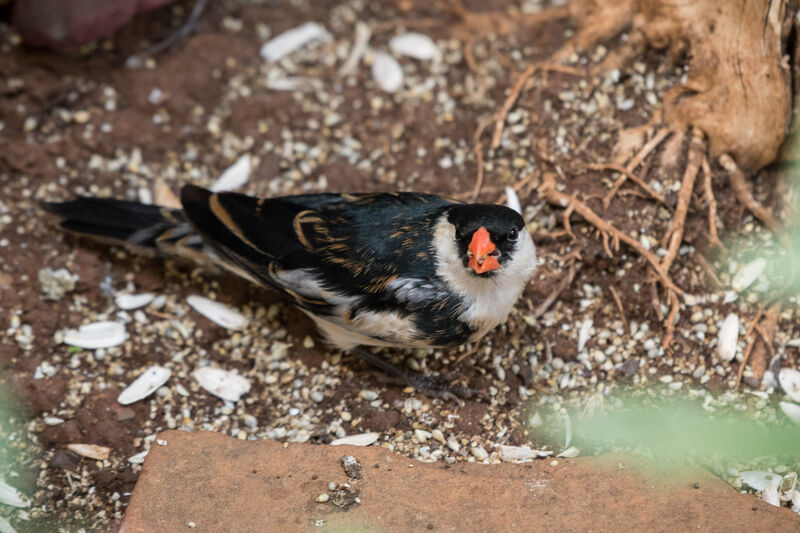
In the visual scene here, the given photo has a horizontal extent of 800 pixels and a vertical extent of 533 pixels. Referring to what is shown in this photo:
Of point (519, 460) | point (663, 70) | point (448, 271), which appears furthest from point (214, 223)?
point (663, 70)

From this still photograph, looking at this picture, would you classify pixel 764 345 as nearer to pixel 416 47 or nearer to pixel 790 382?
pixel 790 382

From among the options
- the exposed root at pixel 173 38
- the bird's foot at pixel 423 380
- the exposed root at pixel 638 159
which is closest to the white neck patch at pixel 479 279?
the bird's foot at pixel 423 380

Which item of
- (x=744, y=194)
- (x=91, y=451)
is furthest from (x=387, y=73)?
(x=91, y=451)

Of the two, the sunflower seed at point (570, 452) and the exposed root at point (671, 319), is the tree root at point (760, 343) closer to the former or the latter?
the exposed root at point (671, 319)

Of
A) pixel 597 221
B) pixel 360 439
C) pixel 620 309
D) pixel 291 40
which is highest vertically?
pixel 291 40

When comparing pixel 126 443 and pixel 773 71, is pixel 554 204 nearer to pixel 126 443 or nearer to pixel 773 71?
pixel 773 71
